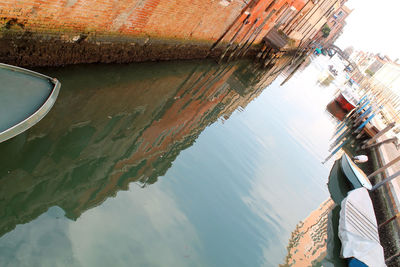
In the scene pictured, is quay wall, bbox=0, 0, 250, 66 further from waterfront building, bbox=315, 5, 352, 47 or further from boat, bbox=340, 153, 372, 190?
waterfront building, bbox=315, 5, 352, 47

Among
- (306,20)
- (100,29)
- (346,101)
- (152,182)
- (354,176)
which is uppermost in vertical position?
(306,20)

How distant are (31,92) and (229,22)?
10.2 m

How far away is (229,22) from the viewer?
13.0 metres

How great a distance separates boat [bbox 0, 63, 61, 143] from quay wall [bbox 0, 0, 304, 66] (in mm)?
1091

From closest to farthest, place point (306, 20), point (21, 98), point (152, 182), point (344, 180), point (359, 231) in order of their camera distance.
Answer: point (21, 98), point (152, 182), point (359, 231), point (344, 180), point (306, 20)

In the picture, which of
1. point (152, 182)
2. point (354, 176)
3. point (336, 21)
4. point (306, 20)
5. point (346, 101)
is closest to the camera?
point (152, 182)

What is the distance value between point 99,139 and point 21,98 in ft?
4.59

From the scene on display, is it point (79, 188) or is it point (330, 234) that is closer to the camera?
point (79, 188)

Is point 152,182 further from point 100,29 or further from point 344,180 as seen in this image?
point 344,180

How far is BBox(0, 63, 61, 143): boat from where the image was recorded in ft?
12.3

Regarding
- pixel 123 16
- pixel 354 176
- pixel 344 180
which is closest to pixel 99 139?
pixel 123 16

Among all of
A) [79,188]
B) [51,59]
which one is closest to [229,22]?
[51,59]

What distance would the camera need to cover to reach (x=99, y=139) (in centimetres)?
518

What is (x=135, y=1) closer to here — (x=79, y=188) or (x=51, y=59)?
(x=51, y=59)
